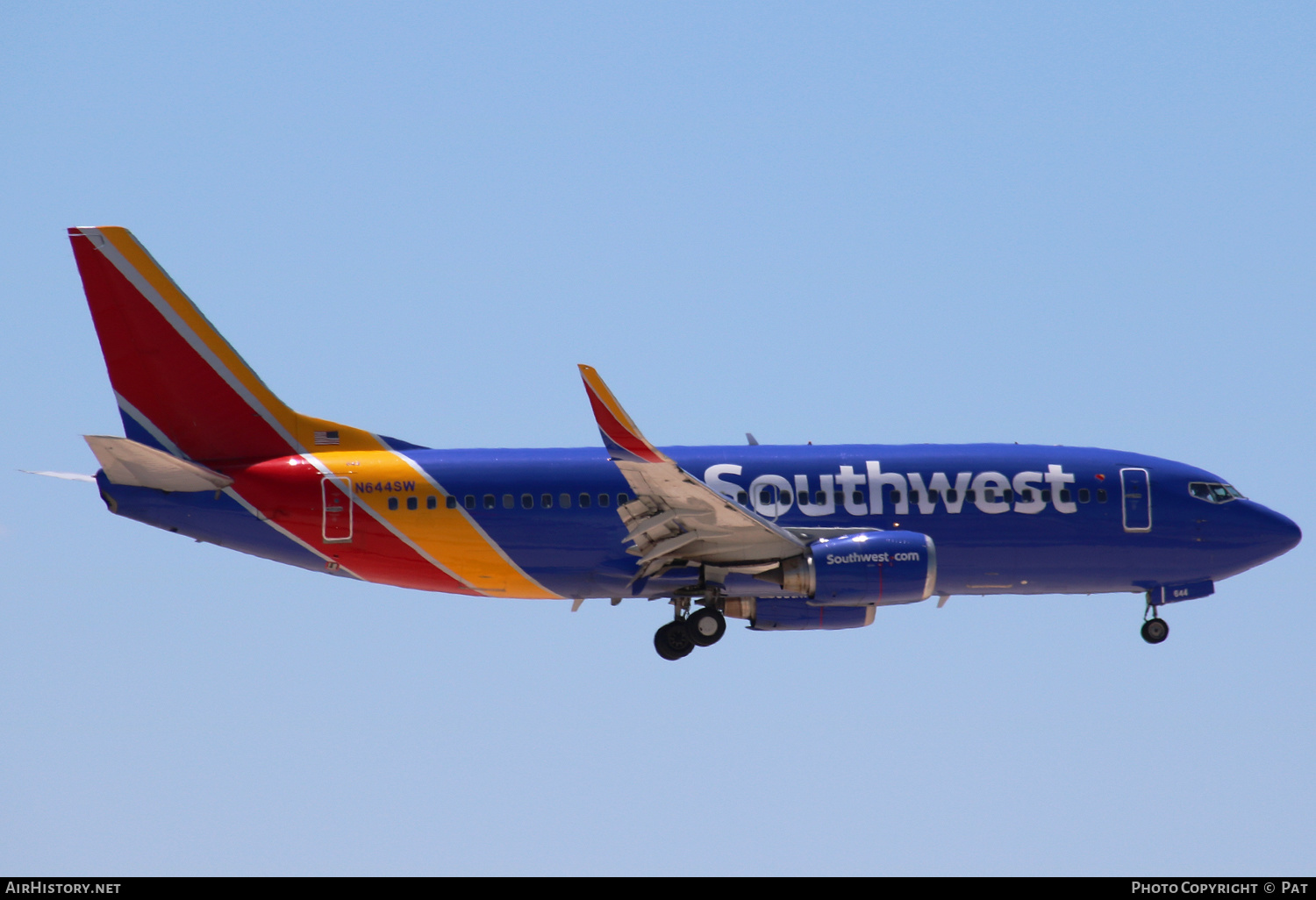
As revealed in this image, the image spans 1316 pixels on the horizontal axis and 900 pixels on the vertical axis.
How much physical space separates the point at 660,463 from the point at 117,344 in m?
12.7

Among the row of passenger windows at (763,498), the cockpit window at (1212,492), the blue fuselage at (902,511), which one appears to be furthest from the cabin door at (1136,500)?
the cockpit window at (1212,492)

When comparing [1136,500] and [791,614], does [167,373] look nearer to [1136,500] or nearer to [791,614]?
[791,614]

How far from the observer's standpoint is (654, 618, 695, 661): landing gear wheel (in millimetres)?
34656

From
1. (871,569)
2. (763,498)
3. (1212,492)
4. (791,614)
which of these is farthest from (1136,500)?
(763,498)

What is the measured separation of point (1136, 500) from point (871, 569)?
23.3 feet

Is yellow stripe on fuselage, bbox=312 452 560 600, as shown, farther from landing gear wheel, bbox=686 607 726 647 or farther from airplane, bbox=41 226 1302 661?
landing gear wheel, bbox=686 607 726 647

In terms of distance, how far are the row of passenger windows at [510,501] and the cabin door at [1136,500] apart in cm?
1164

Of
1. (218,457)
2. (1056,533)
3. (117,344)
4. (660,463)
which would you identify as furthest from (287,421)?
(1056,533)

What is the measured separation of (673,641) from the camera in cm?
3466

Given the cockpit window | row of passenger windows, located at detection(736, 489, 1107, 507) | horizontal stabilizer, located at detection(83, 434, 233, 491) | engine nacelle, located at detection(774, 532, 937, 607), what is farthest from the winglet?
the cockpit window

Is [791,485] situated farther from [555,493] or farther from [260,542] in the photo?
[260,542]

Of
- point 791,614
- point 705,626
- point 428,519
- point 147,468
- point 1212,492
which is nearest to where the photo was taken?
point 147,468

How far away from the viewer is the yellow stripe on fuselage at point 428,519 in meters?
34.0

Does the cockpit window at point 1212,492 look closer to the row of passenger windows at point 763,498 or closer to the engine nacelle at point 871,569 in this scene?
the row of passenger windows at point 763,498
